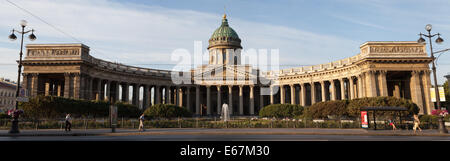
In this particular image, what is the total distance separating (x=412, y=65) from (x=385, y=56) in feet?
17.0

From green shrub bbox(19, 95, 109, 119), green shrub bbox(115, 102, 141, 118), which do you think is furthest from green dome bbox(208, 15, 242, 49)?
green shrub bbox(19, 95, 109, 119)

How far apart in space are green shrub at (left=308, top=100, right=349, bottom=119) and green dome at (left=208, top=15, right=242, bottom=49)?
5307 centimetres

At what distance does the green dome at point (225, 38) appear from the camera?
93.4 metres

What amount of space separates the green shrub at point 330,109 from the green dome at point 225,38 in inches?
2089

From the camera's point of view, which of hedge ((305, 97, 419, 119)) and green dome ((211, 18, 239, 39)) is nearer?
hedge ((305, 97, 419, 119))

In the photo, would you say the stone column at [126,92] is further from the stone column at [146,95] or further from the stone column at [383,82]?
the stone column at [383,82]

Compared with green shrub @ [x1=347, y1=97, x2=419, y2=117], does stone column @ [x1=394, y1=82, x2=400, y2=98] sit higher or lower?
higher

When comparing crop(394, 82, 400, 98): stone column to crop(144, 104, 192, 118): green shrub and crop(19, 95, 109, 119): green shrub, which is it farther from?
crop(19, 95, 109, 119): green shrub

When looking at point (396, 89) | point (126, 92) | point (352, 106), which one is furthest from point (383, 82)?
point (126, 92)

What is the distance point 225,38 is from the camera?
94.3m

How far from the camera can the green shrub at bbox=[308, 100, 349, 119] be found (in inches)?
1662

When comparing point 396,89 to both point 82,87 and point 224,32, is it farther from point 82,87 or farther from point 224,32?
point 82,87

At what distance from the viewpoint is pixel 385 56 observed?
5081 cm

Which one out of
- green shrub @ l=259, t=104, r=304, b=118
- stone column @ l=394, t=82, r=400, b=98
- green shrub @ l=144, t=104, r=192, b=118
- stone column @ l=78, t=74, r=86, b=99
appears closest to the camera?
green shrub @ l=144, t=104, r=192, b=118
